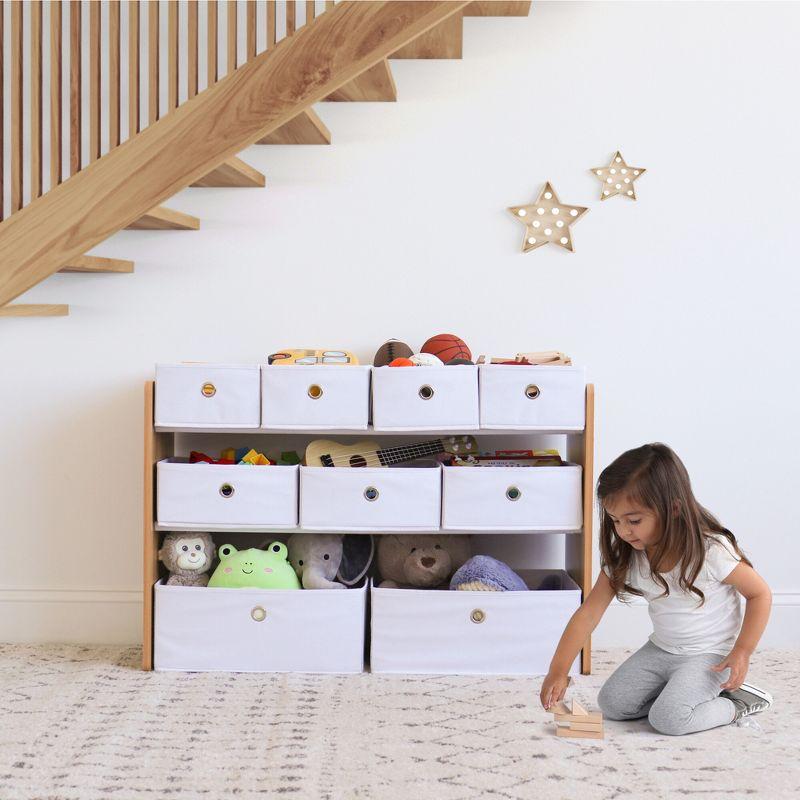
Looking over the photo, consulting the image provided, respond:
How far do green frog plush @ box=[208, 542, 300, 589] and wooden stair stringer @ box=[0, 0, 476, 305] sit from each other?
87cm

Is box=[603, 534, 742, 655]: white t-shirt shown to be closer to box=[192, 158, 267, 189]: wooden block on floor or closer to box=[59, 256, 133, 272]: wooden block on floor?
box=[192, 158, 267, 189]: wooden block on floor

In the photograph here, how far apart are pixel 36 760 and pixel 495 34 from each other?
221 cm

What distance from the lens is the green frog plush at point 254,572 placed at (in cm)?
230

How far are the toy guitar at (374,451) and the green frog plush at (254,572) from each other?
27cm

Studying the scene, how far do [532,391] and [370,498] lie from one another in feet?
1.64

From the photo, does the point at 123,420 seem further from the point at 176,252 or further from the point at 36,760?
the point at 36,760

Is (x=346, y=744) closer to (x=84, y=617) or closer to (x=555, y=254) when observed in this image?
(x=84, y=617)

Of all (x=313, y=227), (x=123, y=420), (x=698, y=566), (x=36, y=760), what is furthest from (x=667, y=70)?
(x=36, y=760)

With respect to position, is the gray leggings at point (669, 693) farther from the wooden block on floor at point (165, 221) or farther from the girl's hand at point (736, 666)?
the wooden block on floor at point (165, 221)

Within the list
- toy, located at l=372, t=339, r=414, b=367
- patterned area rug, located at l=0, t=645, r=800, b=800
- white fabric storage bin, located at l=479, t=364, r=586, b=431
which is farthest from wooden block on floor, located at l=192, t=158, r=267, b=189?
patterned area rug, located at l=0, t=645, r=800, b=800

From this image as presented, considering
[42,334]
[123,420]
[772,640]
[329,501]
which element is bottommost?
[772,640]

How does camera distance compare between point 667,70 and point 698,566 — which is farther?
point 667,70

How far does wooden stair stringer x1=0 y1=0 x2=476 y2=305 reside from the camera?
2.00m

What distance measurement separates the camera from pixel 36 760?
1720mm
